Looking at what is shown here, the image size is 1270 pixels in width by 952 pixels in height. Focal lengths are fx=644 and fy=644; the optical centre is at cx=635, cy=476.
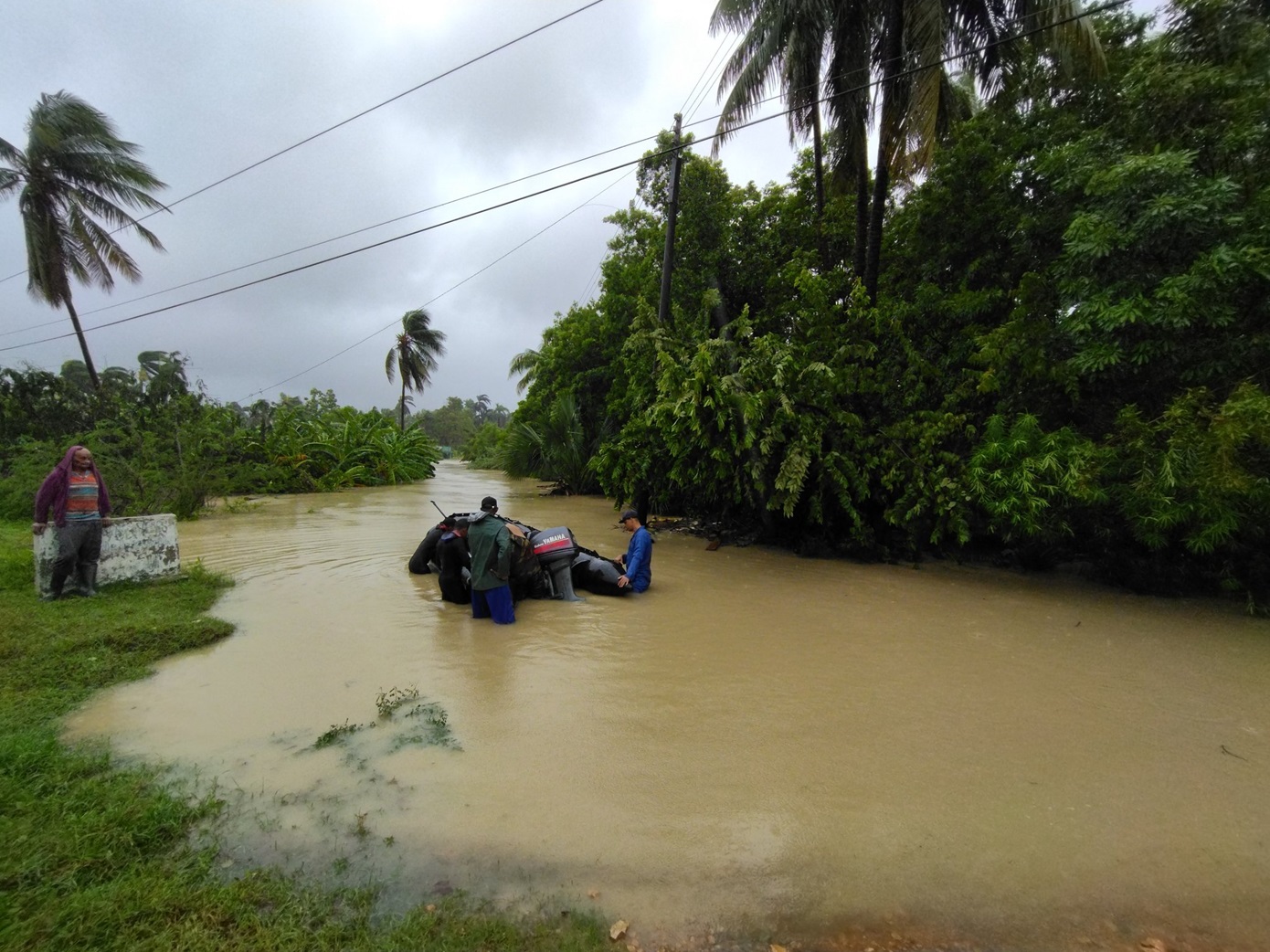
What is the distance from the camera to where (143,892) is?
94.3 inches

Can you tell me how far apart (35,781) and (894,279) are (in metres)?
13.1

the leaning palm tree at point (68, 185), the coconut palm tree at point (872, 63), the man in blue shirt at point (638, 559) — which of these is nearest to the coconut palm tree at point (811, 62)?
the coconut palm tree at point (872, 63)

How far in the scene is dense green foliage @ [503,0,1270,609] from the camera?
675 cm

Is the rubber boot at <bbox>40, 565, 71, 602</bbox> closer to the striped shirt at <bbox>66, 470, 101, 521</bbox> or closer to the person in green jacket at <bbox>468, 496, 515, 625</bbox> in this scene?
the striped shirt at <bbox>66, 470, 101, 521</bbox>

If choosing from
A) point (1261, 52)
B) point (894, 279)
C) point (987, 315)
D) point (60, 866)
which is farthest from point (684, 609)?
point (1261, 52)

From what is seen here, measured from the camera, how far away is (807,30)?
12.6m

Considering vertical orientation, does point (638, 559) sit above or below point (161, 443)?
below

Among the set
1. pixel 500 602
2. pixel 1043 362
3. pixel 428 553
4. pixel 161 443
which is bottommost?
pixel 500 602

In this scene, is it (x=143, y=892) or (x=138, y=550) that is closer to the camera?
(x=143, y=892)

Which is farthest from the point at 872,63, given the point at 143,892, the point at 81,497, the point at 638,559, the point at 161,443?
the point at 161,443

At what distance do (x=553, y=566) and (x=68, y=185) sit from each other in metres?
21.2

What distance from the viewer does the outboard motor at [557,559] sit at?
7516mm

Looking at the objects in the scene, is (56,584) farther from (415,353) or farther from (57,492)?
(415,353)

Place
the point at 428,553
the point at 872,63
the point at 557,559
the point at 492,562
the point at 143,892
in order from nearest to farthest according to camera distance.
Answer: the point at 143,892
the point at 492,562
the point at 557,559
the point at 428,553
the point at 872,63
